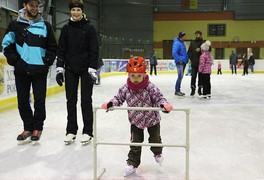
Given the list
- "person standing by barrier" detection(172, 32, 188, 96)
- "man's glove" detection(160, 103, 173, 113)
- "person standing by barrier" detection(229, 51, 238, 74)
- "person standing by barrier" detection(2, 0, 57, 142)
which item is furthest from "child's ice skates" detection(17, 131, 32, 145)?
"person standing by barrier" detection(229, 51, 238, 74)

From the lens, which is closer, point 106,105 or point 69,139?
point 106,105

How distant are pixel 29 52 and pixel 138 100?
4.03ft

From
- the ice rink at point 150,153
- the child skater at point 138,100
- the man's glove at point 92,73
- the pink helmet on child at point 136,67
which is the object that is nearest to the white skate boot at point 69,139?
the ice rink at point 150,153

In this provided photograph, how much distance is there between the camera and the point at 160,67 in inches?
733

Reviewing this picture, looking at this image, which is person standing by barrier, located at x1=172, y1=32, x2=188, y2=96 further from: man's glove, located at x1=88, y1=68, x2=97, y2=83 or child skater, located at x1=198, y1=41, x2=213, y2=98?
man's glove, located at x1=88, y1=68, x2=97, y2=83

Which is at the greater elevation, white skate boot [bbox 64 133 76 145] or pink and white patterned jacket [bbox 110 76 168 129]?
pink and white patterned jacket [bbox 110 76 168 129]

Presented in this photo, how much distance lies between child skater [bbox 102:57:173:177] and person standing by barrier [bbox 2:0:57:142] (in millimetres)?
1043

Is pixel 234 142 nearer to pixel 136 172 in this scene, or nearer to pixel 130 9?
pixel 136 172

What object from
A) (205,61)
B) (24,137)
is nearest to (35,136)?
(24,137)

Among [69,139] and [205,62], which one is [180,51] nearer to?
[205,62]

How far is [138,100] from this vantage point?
229 centimetres

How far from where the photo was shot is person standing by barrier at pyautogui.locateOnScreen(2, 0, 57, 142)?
294 cm

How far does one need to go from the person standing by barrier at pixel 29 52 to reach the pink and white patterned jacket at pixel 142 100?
1036mm

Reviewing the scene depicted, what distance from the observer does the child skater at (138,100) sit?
2.17 m
